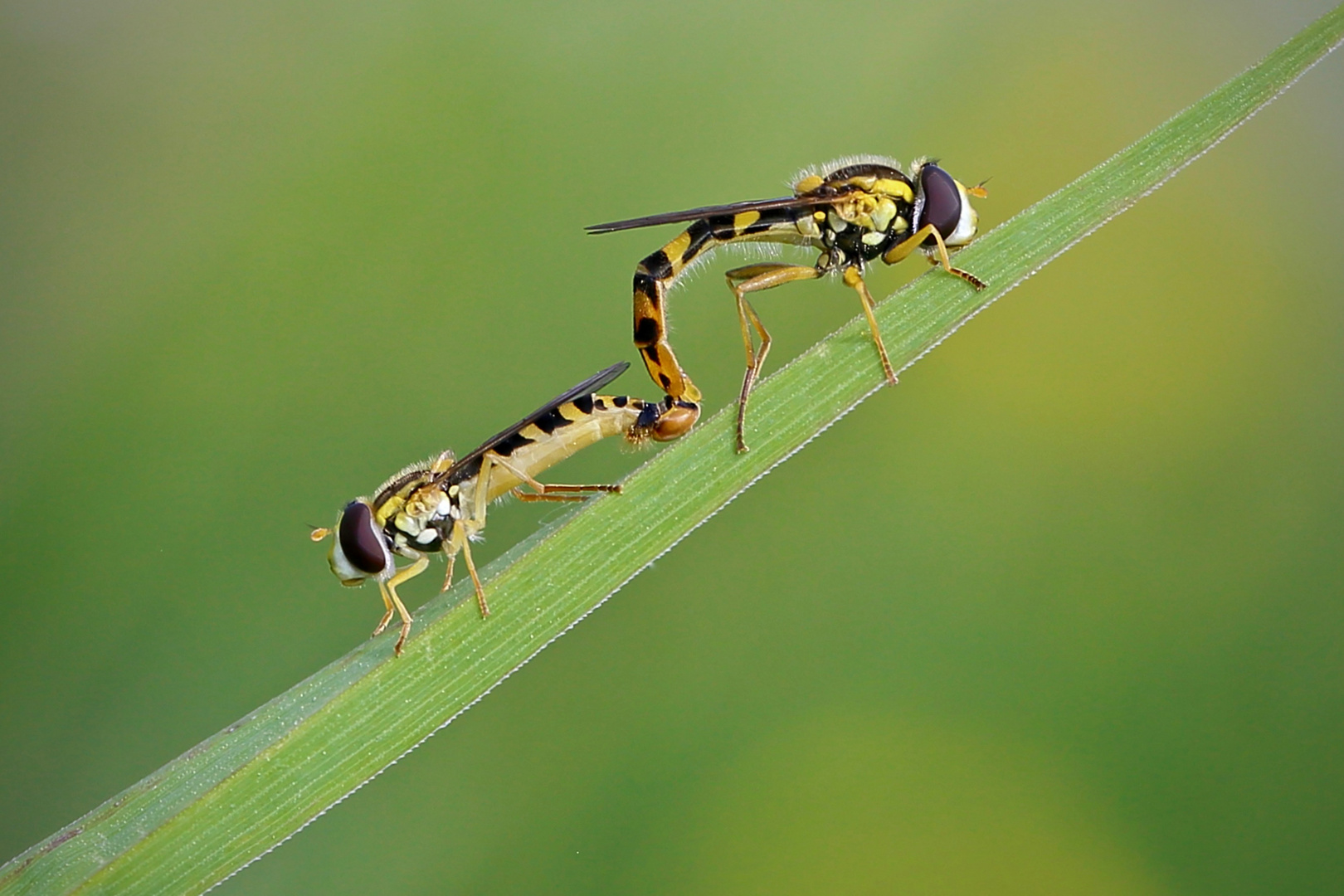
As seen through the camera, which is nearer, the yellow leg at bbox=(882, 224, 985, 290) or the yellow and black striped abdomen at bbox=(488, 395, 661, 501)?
the yellow leg at bbox=(882, 224, 985, 290)

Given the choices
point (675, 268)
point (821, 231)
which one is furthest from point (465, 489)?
point (821, 231)

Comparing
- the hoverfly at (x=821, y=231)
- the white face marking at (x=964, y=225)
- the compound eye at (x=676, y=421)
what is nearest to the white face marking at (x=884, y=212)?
the hoverfly at (x=821, y=231)

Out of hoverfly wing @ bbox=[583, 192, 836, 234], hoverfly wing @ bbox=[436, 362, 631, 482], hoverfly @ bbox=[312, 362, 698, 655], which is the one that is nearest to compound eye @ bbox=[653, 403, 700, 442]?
hoverfly @ bbox=[312, 362, 698, 655]

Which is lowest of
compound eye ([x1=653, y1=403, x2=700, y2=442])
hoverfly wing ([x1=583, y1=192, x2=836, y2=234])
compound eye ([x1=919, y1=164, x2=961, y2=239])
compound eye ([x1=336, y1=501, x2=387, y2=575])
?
compound eye ([x1=653, y1=403, x2=700, y2=442])

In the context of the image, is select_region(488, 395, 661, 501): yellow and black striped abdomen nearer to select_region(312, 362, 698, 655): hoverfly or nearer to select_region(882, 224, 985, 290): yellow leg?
select_region(312, 362, 698, 655): hoverfly

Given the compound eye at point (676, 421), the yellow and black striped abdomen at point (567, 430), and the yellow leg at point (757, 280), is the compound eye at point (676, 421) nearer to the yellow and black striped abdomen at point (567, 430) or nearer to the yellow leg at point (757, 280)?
the yellow and black striped abdomen at point (567, 430)

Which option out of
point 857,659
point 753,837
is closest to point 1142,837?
point 857,659

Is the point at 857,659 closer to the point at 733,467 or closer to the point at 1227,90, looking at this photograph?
the point at 733,467

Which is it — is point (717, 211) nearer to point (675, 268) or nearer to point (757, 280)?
point (757, 280)
